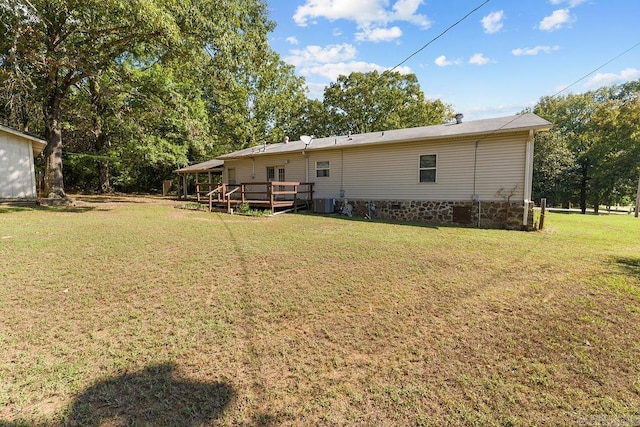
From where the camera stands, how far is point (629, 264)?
5.14m

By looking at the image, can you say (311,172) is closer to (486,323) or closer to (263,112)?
(486,323)

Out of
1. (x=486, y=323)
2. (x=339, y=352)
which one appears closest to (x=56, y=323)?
(x=339, y=352)

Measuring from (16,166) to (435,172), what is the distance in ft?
57.3

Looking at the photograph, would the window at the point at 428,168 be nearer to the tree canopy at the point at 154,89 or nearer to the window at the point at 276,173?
the window at the point at 276,173

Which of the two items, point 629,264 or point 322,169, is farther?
point 322,169

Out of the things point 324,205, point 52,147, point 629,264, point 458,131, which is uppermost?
point 458,131

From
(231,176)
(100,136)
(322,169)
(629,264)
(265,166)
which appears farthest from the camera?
(100,136)

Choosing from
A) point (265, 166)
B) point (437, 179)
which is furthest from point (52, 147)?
point (437, 179)

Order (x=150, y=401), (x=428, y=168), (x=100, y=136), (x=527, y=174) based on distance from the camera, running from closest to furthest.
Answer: (x=150, y=401) → (x=527, y=174) → (x=428, y=168) → (x=100, y=136)

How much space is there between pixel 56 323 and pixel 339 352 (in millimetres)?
2788

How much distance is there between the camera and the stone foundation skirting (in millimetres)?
9283

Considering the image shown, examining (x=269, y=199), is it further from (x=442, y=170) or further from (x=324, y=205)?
(x=442, y=170)

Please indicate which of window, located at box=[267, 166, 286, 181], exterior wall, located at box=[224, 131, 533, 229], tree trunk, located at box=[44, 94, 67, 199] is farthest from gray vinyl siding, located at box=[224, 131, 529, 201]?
tree trunk, located at box=[44, 94, 67, 199]

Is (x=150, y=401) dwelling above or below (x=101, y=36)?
below
